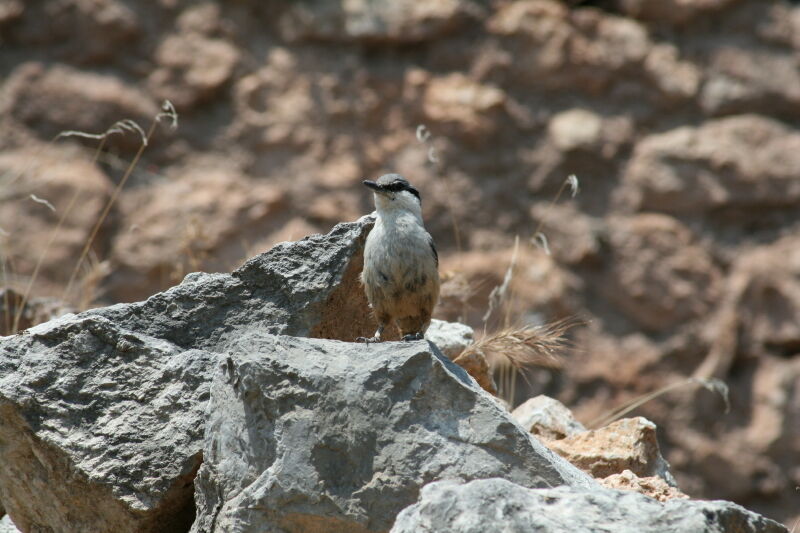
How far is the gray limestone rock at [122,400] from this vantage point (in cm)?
395

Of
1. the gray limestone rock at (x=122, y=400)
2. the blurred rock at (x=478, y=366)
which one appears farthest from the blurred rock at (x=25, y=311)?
the blurred rock at (x=478, y=366)

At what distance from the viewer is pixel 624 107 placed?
9133 mm

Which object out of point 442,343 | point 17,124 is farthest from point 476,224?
point 17,124

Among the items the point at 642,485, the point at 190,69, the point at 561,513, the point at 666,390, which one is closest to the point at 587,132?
the point at 666,390

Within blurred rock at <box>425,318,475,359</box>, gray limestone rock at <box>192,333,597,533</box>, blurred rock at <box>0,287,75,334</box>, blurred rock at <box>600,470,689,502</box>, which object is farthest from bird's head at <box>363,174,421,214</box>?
blurred rock at <box>0,287,75,334</box>

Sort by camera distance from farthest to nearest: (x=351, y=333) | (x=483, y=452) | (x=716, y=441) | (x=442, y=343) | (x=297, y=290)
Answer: (x=716, y=441), (x=442, y=343), (x=351, y=333), (x=297, y=290), (x=483, y=452)

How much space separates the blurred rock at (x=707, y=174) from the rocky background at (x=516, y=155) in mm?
21

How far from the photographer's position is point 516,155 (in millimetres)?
9047

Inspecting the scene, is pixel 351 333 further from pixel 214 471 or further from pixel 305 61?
pixel 305 61

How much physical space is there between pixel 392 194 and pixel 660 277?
4.21 meters

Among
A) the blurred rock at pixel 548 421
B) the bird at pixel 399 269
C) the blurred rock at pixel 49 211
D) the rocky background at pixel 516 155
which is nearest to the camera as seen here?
the bird at pixel 399 269

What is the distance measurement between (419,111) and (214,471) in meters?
5.86

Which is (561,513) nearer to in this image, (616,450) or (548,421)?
(616,450)

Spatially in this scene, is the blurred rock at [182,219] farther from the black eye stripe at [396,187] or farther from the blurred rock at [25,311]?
the black eye stripe at [396,187]
